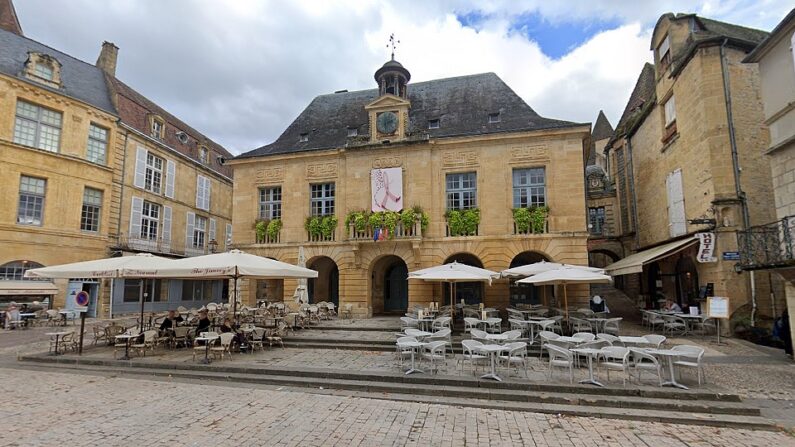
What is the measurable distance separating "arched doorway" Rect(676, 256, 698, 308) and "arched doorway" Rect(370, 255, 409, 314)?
35.4 ft

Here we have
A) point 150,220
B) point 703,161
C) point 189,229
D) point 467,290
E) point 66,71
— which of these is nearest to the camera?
point 703,161

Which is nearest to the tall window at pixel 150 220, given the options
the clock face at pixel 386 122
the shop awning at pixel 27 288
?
the shop awning at pixel 27 288

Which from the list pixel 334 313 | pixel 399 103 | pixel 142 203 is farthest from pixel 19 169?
pixel 399 103

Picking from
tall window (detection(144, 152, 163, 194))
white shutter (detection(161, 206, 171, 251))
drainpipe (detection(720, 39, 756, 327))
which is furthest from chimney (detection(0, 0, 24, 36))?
drainpipe (detection(720, 39, 756, 327))

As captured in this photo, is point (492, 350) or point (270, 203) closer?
point (492, 350)

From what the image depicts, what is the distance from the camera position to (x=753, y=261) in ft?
34.3

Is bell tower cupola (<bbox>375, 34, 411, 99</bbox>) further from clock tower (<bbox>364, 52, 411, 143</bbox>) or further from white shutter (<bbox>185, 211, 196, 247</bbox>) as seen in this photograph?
white shutter (<bbox>185, 211, 196, 247</bbox>)

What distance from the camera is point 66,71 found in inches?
828

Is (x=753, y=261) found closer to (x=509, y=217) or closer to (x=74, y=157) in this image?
(x=509, y=217)

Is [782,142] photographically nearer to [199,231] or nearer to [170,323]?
[170,323]

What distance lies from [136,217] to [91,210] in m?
2.37

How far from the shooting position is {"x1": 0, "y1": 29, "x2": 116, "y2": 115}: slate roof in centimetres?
1852

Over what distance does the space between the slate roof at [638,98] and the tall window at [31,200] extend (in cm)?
2812

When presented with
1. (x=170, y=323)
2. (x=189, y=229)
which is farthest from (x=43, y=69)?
(x=170, y=323)
